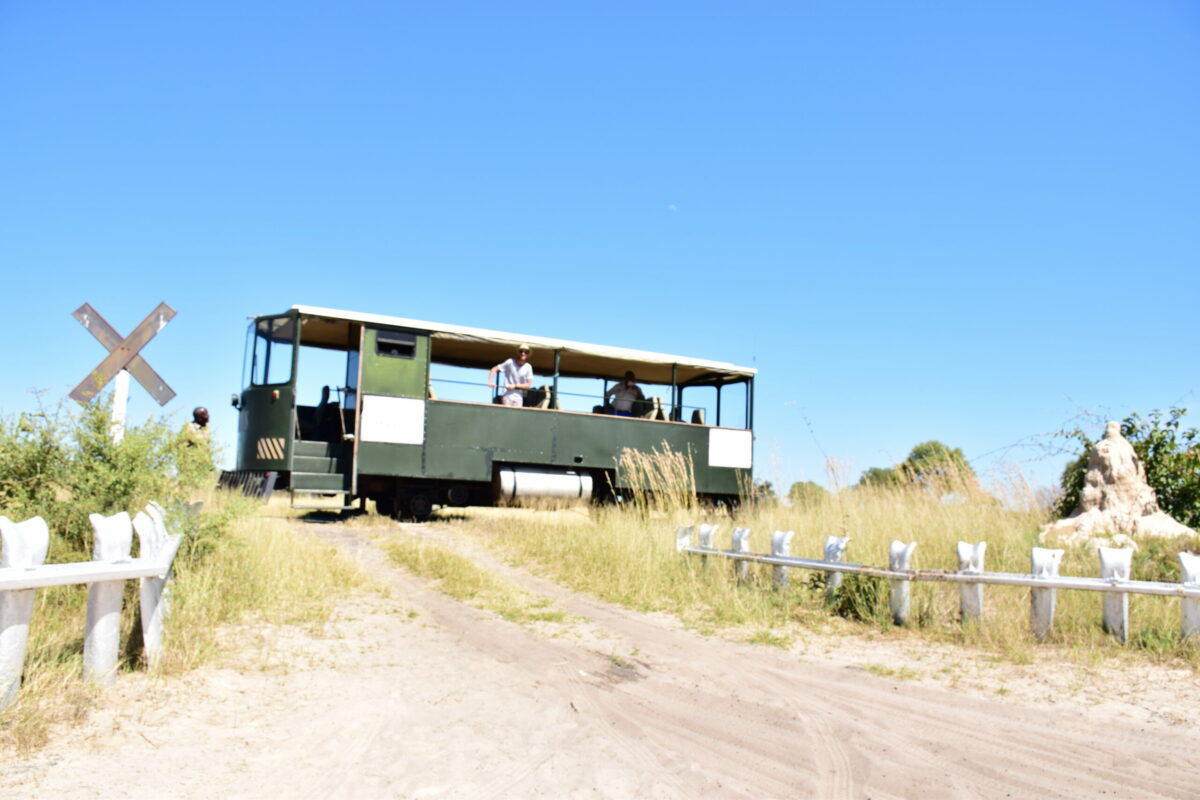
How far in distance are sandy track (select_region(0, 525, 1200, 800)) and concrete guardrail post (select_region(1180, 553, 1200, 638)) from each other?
0.87m

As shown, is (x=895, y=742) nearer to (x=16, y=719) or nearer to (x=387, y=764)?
(x=387, y=764)

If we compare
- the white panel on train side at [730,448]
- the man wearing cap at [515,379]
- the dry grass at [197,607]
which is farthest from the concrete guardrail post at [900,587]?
the white panel on train side at [730,448]

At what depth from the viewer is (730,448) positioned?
16.0 meters

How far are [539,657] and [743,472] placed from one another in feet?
35.9

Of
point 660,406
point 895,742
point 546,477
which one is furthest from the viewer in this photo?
point 660,406

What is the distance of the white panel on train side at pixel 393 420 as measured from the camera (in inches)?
502

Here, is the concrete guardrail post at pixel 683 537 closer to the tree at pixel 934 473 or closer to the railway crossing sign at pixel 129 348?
the tree at pixel 934 473

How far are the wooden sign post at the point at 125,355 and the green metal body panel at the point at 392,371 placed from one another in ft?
13.4

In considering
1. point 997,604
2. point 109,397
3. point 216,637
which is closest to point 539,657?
point 216,637

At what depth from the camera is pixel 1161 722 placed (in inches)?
164

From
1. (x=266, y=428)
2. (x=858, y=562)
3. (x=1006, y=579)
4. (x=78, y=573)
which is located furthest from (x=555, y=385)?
(x=78, y=573)

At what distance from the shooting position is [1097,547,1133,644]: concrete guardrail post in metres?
5.56

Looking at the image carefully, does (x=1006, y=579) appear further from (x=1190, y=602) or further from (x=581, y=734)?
(x=581, y=734)

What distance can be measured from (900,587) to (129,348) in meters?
7.20
